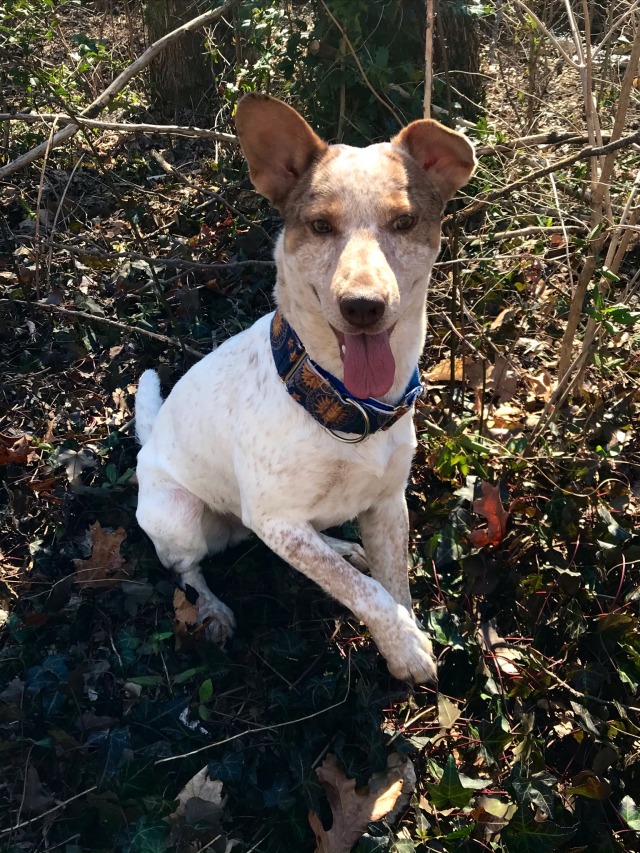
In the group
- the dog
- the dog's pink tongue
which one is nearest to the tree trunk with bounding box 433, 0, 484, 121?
the dog

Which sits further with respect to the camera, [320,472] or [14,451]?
[14,451]

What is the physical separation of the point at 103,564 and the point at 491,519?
1.91 m

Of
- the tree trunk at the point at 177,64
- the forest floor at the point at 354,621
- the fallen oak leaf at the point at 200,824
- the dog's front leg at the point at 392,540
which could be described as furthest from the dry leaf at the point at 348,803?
the tree trunk at the point at 177,64

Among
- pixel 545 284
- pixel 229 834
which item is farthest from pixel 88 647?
pixel 545 284

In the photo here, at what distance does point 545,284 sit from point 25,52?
163 inches

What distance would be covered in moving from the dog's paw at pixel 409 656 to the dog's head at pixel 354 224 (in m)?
0.95

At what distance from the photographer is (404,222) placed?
2.79 m

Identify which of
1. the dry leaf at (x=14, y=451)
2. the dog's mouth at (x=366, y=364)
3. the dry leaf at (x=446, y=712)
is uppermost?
the dog's mouth at (x=366, y=364)

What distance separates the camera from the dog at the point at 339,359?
2686mm

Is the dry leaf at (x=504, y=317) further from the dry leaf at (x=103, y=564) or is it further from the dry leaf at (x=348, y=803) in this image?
the dry leaf at (x=348, y=803)

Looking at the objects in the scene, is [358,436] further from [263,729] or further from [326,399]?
[263,729]

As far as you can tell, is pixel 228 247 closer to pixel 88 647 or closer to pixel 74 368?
pixel 74 368

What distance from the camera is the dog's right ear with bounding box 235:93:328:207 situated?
9.00 feet

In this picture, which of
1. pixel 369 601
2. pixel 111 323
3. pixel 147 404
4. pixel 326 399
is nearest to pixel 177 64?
pixel 111 323
